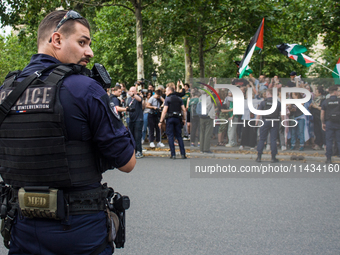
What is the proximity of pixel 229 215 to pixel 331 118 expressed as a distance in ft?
18.8

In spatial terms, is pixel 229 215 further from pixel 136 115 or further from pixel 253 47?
pixel 253 47

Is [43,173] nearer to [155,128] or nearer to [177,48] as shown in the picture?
[155,128]

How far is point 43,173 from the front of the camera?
5.52 ft

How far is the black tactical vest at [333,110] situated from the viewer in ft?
29.9

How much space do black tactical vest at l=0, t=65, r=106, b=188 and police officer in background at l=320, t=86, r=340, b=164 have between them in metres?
8.68

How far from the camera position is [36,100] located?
65.4 inches

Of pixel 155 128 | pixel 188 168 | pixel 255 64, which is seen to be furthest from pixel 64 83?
pixel 255 64

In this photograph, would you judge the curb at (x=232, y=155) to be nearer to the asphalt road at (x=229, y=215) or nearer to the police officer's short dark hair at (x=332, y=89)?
the police officer's short dark hair at (x=332, y=89)

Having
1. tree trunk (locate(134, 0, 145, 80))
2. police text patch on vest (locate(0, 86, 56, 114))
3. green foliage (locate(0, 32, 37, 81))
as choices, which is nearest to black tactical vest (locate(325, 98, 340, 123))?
tree trunk (locate(134, 0, 145, 80))

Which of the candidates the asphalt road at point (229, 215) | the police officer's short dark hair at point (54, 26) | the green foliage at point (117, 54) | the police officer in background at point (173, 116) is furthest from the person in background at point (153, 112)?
the green foliage at point (117, 54)

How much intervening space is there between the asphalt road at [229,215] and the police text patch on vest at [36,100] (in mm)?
2330

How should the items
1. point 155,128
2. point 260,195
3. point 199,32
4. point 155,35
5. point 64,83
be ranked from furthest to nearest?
point 199,32, point 155,35, point 155,128, point 260,195, point 64,83

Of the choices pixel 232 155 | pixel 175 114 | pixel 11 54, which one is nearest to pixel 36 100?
pixel 175 114

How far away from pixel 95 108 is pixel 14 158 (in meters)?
0.46
